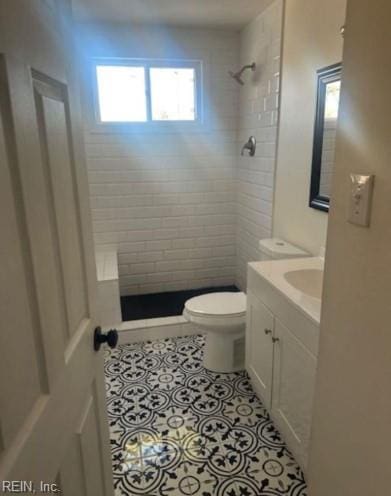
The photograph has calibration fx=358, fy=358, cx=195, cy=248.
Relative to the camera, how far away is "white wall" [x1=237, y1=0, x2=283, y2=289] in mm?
2477

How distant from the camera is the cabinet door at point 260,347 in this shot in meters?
1.80

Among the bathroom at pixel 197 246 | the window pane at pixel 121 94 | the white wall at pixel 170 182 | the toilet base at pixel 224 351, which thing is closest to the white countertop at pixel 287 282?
the bathroom at pixel 197 246

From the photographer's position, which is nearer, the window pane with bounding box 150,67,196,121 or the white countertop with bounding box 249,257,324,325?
the white countertop with bounding box 249,257,324,325

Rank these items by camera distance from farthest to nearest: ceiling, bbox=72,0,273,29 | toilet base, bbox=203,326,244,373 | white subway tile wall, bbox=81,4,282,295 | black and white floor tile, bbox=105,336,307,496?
1. white subway tile wall, bbox=81,4,282,295
2. ceiling, bbox=72,0,273,29
3. toilet base, bbox=203,326,244,373
4. black and white floor tile, bbox=105,336,307,496

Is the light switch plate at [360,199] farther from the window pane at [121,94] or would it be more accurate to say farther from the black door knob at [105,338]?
the window pane at [121,94]

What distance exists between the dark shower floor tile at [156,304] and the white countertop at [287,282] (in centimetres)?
131

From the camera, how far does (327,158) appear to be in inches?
77.5

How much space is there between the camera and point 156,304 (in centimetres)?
320

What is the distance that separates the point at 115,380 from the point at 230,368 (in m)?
0.74

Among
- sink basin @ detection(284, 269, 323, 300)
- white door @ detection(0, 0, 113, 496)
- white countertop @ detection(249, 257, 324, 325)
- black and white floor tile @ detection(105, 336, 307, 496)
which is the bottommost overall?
black and white floor tile @ detection(105, 336, 307, 496)

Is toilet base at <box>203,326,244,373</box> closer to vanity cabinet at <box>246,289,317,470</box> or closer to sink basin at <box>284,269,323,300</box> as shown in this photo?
vanity cabinet at <box>246,289,317,470</box>

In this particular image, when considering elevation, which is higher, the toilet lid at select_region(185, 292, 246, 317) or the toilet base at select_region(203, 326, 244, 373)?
the toilet lid at select_region(185, 292, 246, 317)

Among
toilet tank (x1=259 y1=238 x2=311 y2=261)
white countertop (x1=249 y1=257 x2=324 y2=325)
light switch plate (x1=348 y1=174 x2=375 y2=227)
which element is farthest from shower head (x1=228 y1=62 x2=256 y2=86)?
light switch plate (x1=348 y1=174 x2=375 y2=227)

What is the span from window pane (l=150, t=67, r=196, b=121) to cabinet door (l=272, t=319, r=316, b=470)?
2214 mm
